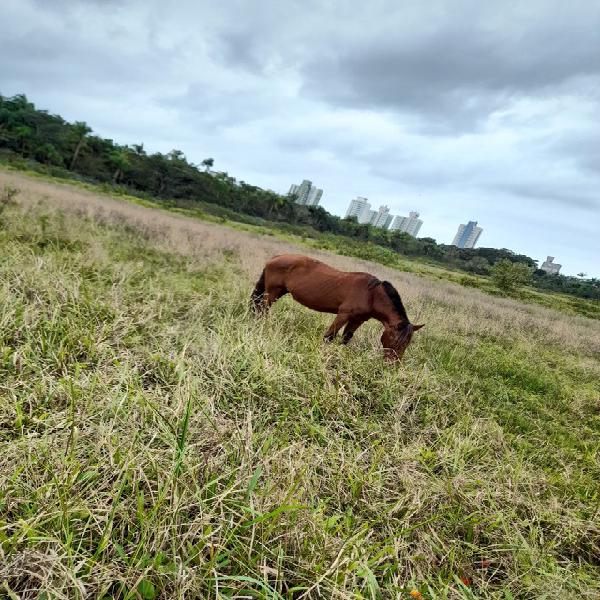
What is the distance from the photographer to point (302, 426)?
2.94m

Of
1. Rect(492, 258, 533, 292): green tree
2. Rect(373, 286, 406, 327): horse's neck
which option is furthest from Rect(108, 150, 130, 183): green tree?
Rect(373, 286, 406, 327): horse's neck

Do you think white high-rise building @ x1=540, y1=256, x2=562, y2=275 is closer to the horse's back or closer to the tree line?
the tree line

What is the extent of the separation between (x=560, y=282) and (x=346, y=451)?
3135 inches

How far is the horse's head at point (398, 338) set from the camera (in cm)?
434

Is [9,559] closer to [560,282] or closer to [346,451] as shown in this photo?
[346,451]

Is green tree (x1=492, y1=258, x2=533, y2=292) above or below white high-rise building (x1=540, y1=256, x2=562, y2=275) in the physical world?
below

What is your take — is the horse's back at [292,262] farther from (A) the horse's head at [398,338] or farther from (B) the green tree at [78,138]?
(B) the green tree at [78,138]

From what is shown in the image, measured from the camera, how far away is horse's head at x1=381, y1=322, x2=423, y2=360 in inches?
171

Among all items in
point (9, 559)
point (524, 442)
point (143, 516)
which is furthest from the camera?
point (524, 442)

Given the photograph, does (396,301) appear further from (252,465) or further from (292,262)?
(252,465)

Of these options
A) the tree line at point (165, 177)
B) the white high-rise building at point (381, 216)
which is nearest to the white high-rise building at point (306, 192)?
the white high-rise building at point (381, 216)

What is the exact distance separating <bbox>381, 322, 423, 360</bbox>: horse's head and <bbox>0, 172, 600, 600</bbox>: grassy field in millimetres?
211

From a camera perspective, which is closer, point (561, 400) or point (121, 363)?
point (121, 363)

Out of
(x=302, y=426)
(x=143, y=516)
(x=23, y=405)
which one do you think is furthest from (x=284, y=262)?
(x=143, y=516)
